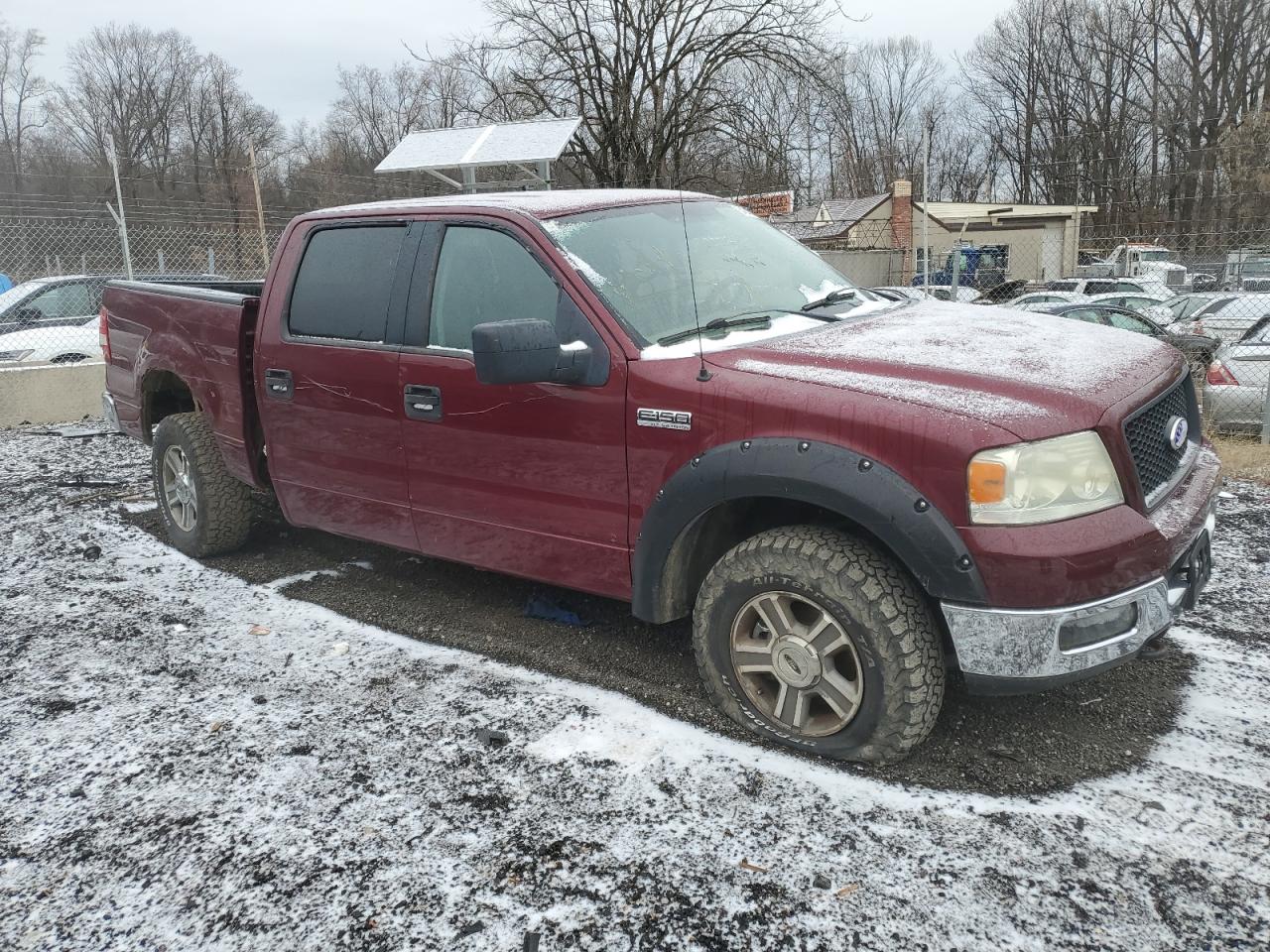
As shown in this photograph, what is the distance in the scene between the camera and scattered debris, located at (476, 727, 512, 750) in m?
3.13

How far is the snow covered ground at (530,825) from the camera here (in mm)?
2283

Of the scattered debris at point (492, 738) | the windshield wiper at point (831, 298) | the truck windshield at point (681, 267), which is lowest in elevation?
the scattered debris at point (492, 738)

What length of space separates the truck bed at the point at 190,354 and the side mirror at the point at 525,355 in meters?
2.04

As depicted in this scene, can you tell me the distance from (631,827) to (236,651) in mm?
2151

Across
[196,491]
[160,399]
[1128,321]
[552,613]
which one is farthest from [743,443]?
[1128,321]

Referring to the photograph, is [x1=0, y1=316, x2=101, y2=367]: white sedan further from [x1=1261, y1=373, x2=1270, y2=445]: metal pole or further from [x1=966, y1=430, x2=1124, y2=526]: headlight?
[x1=1261, y1=373, x2=1270, y2=445]: metal pole

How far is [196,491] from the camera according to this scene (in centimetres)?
496

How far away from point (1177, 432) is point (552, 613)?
2566mm

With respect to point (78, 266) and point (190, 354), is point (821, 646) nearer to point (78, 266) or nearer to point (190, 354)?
point (190, 354)

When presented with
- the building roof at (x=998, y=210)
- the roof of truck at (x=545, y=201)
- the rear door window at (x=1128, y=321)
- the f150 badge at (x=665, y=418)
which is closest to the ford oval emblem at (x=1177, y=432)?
the f150 badge at (x=665, y=418)

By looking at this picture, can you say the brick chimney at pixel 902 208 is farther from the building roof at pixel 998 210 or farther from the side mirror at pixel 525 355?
the side mirror at pixel 525 355

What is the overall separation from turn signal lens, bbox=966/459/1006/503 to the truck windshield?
119 cm

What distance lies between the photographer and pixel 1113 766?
9.50 ft

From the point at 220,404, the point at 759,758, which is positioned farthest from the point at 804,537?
the point at 220,404
